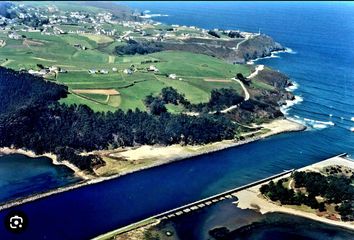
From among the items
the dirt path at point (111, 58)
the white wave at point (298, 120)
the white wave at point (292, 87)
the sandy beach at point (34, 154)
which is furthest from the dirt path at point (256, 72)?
the sandy beach at point (34, 154)

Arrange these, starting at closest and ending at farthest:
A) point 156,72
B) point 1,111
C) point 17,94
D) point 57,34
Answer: point 1,111 → point 17,94 → point 156,72 → point 57,34

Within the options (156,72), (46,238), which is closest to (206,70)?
(156,72)

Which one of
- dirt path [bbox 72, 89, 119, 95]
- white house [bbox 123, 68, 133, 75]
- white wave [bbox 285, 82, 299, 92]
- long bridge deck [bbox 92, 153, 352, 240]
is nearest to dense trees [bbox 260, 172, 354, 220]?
long bridge deck [bbox 92, 153, 352, 240]

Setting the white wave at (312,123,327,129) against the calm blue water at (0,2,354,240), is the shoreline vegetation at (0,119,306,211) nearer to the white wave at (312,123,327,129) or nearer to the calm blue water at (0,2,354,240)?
the calm blue water at (0,2,354,240)

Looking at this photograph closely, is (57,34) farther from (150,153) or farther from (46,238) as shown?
(46,238)

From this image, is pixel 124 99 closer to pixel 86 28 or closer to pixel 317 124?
pixel 317 124

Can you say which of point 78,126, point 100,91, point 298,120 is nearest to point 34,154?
point 78,126
